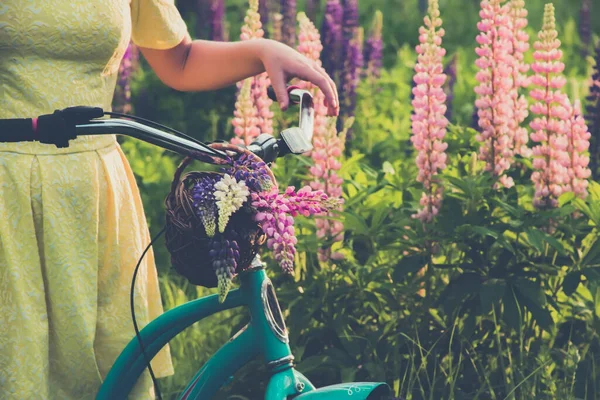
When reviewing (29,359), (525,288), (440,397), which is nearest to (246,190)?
(29,359)

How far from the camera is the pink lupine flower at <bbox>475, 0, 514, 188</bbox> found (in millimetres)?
3299

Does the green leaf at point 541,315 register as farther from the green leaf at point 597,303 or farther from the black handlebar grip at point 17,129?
the black handlebar grip at point 17,129

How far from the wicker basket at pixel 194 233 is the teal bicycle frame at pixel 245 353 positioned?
139 millimetres

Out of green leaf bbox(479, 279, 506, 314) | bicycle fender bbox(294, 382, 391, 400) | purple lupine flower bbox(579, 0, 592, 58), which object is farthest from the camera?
purple lupine flower bbox(579, 0, 592, 58)

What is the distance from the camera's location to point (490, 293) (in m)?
2.98

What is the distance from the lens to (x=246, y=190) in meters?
1.70

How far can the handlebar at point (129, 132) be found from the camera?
165 centimetres

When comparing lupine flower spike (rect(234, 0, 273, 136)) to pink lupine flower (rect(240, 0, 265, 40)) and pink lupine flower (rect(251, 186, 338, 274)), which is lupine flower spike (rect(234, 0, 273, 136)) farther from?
pink lupine flower (rect(251, 186, 338, 274))

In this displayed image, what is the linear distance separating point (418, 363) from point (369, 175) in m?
0.77

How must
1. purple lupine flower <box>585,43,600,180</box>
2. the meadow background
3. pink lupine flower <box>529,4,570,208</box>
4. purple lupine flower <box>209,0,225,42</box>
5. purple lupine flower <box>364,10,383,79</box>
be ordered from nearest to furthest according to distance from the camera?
the meadow background → pink lupine flower <box>529,4,570,208</box> → purple lupine flower <box>585,43,600,180</box> → purple lupine flower <box>364,10,383,79</box> → purple lupine flower <box>209,0,225,42</box>

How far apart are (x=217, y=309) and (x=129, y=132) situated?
1.49 feet

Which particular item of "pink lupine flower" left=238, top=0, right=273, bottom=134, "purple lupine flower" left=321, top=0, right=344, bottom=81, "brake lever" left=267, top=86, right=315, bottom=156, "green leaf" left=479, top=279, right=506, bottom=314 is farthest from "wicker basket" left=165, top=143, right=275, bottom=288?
"purple lupine flower" left=321, top=0, right=344, bottom=81

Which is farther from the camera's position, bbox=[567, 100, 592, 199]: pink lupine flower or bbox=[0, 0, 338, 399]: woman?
bbox=[567, 100, 592, 199]: pink lupine flower

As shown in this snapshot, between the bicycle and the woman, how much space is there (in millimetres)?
87
